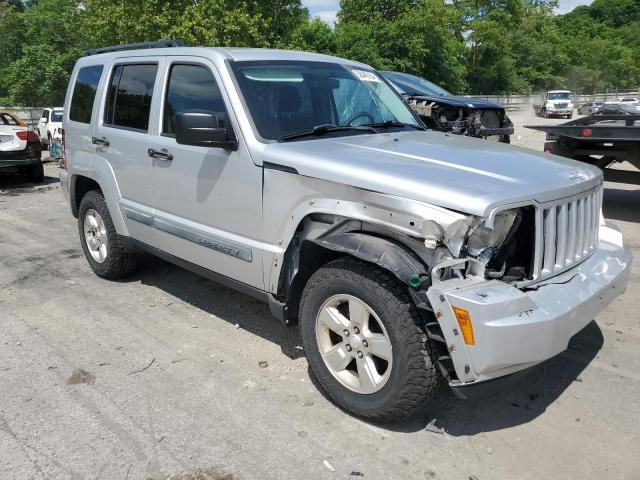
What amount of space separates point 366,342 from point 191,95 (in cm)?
218

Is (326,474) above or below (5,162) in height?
below

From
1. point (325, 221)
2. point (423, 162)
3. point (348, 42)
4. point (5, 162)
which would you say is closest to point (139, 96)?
point (325, 221)

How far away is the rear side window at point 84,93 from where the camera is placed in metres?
5.19

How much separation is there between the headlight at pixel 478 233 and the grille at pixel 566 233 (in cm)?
15

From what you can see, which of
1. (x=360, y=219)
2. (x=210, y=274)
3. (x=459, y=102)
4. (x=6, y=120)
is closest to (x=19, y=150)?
(x=6, y=120)

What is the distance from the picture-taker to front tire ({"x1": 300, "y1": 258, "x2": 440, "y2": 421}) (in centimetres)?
281

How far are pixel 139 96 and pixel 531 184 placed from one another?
3.09m

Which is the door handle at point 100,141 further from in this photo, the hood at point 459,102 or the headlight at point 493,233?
the hood at point 459,102

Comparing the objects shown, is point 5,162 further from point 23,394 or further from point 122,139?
point 23,394

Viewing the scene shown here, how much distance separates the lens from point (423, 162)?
3.13 m

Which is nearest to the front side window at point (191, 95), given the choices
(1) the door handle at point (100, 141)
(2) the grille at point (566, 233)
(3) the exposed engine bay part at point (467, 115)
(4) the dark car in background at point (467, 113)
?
(1) the door handle at point (100, 141)

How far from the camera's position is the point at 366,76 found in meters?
4.54

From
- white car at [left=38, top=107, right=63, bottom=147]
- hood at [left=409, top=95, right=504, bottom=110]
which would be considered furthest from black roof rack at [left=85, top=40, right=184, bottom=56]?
white car at [left=38, top=107, right=63, bottom=147]

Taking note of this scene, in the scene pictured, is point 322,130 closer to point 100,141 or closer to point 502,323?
point 502,323
